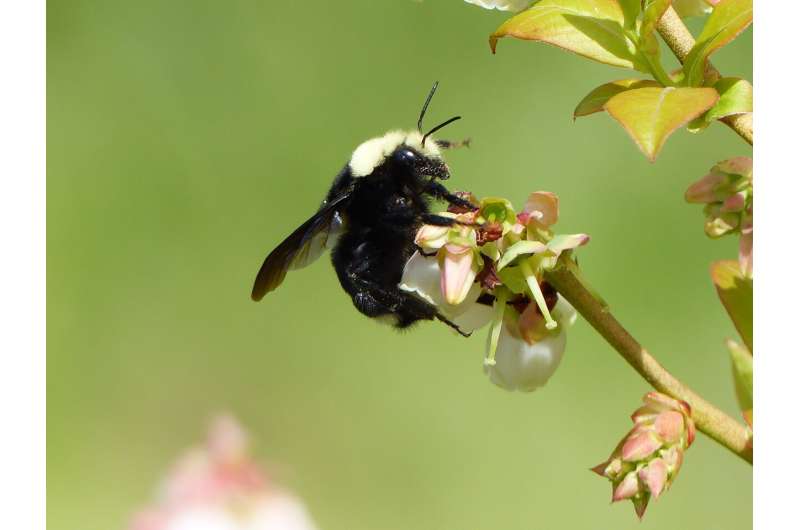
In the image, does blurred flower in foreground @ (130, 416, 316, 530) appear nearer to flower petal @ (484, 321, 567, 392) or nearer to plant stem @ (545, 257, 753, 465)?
flower petal @ (484, 321, 567, 392)

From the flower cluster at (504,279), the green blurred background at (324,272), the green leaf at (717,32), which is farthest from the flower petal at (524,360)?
the green blurred background at (324,272)

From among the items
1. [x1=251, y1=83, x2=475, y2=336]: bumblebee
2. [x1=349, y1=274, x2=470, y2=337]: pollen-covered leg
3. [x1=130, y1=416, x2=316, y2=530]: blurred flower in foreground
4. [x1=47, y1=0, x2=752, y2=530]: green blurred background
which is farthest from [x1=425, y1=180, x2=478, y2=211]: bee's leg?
[x1=47, y1=0, x2=752, y2=530]: green blurred background

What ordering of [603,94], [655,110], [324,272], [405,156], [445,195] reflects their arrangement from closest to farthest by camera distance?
[655,110] < [603,94] < [445,195] < [405,156] < [324,272]

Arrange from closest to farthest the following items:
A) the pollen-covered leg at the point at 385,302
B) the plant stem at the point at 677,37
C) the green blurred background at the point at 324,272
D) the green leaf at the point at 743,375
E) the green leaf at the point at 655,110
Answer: the green leaf at the point at 655,110 < the plant stem at the point at 677,37 < the green leaf at the point at 743,375 < the pollen-covered leg at the point at 385,302 < the green blurred background at the point at 324,272

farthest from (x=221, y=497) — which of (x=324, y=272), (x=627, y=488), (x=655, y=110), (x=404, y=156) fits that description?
(x=324, y=272)

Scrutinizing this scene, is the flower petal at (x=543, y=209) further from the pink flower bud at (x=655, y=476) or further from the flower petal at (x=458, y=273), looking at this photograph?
the pink flower bud at (x=655, y=476)

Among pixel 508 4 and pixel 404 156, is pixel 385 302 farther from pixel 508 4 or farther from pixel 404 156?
pixel 508 4
